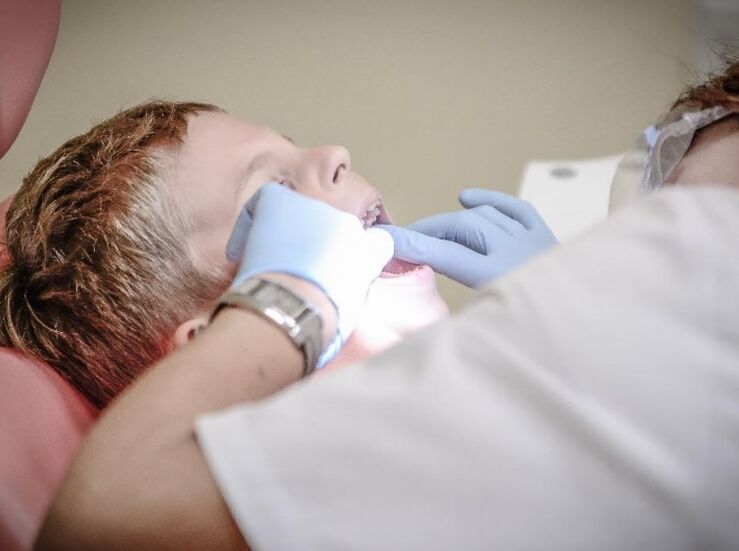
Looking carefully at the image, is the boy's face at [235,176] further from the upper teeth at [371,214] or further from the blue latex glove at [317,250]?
the blue latex glove at [317,250]

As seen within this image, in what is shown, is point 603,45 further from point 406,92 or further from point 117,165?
point 117,165

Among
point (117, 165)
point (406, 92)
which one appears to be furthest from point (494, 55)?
point (117, 165)

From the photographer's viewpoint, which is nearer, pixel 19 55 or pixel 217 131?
pixel 19 55

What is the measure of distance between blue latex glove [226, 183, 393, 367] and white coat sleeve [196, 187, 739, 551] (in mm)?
297

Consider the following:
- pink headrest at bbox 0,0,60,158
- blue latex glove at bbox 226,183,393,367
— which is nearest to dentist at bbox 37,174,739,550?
blue latex glove at bbox 226,183,393,367

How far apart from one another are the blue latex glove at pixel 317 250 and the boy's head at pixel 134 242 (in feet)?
0.47

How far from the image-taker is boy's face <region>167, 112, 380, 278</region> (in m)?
1.14

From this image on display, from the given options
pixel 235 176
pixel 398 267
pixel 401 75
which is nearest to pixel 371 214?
pixel 398 267

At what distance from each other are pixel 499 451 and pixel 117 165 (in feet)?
2.67

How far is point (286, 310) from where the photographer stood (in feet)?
2.49

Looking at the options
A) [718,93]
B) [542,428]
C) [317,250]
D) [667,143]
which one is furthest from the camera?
[667,143]

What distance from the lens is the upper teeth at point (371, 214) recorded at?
3.93 feet

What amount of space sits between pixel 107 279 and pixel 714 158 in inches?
29.8

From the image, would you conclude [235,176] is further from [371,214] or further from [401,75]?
[401,75]
